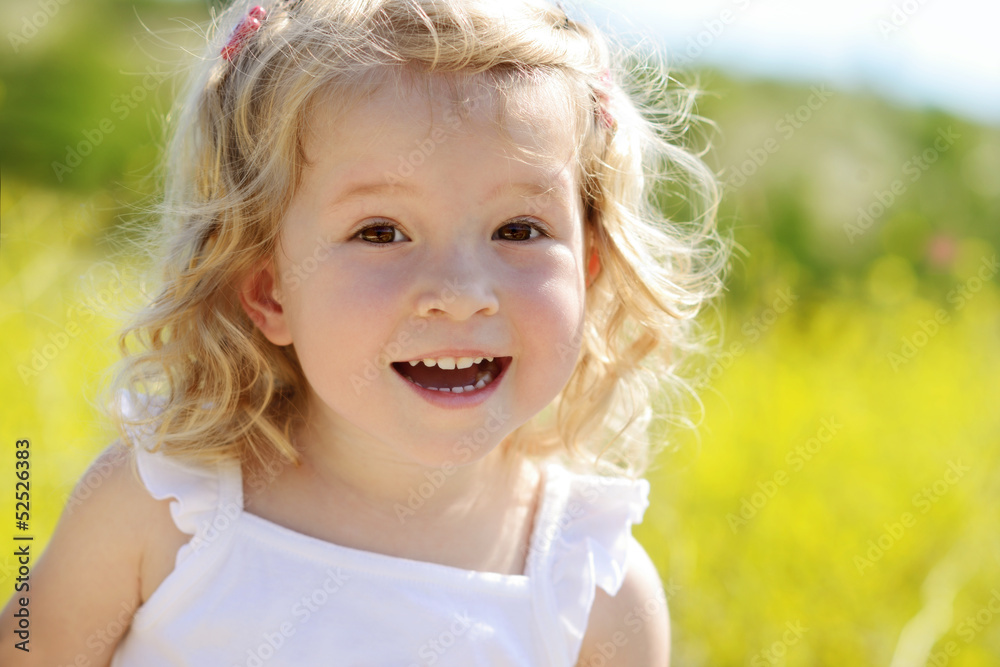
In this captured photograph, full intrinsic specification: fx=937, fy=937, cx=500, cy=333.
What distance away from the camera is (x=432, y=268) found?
1.31 m

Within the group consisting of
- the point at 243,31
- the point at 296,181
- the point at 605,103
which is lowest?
the point at 296,181

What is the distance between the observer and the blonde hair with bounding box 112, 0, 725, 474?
53.9 inches

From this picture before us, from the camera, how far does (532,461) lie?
1.79 meters

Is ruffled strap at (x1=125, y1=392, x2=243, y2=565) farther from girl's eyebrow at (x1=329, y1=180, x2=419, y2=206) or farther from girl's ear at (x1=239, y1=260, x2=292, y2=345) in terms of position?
girl's eyebrow at (x1=329, y1=180, x2=419, y2=206)

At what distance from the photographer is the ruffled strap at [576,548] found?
1531mm

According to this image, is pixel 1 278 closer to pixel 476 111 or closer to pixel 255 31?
pixel 255 31

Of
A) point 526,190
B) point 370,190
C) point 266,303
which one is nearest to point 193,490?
point 266,303

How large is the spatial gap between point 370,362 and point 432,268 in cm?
17

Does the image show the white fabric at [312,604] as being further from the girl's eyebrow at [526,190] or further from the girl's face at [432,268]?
the girl's eyebrow at [526,190]

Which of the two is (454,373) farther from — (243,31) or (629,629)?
(243,31)

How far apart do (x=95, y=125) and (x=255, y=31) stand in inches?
120

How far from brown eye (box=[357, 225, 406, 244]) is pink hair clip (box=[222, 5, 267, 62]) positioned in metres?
0.39

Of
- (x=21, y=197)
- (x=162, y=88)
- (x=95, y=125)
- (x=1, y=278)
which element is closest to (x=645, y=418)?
(x=1, y=278)

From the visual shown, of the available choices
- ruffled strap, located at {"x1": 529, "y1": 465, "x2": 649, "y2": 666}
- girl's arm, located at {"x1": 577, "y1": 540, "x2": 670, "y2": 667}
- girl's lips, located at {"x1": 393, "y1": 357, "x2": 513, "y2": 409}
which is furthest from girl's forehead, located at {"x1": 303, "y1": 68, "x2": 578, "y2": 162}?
girl's arm, located at {"x1": 577, "y1": 540, "x2": 670, "y2": 667}
